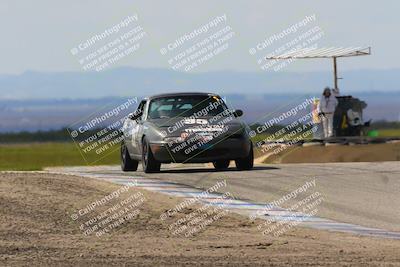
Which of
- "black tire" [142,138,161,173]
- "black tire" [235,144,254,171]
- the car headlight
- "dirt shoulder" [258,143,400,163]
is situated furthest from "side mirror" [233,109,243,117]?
"dirt shoulder" [258,143,400,163]

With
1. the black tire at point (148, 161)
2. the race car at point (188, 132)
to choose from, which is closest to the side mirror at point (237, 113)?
the race car at point (188, 132)

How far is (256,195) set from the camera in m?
19.8

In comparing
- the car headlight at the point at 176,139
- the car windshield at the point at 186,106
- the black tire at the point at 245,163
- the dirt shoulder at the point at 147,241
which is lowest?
the black tire at the point at 245,163

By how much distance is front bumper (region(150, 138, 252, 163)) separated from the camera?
23.5 m

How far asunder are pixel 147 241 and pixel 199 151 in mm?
9199

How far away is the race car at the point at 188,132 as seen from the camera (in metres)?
23.5

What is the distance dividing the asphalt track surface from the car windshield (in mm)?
1096

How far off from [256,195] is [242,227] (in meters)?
3.72

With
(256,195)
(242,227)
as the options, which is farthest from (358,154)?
(242,227)

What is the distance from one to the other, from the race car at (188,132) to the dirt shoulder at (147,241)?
4.56 m

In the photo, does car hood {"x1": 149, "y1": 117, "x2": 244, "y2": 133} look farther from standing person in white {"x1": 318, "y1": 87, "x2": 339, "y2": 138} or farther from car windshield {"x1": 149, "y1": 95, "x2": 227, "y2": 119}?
standing person in white {"x1": 318, "y1": 87, "x2": 339, "y2": 138}

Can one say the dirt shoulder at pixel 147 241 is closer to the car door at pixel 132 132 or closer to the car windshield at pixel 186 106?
the car windshield at pixel 186 106

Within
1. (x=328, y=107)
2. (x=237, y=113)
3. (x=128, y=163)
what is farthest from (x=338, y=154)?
(x=237, y=113)

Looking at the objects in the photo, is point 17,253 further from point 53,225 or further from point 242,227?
point 242,227
